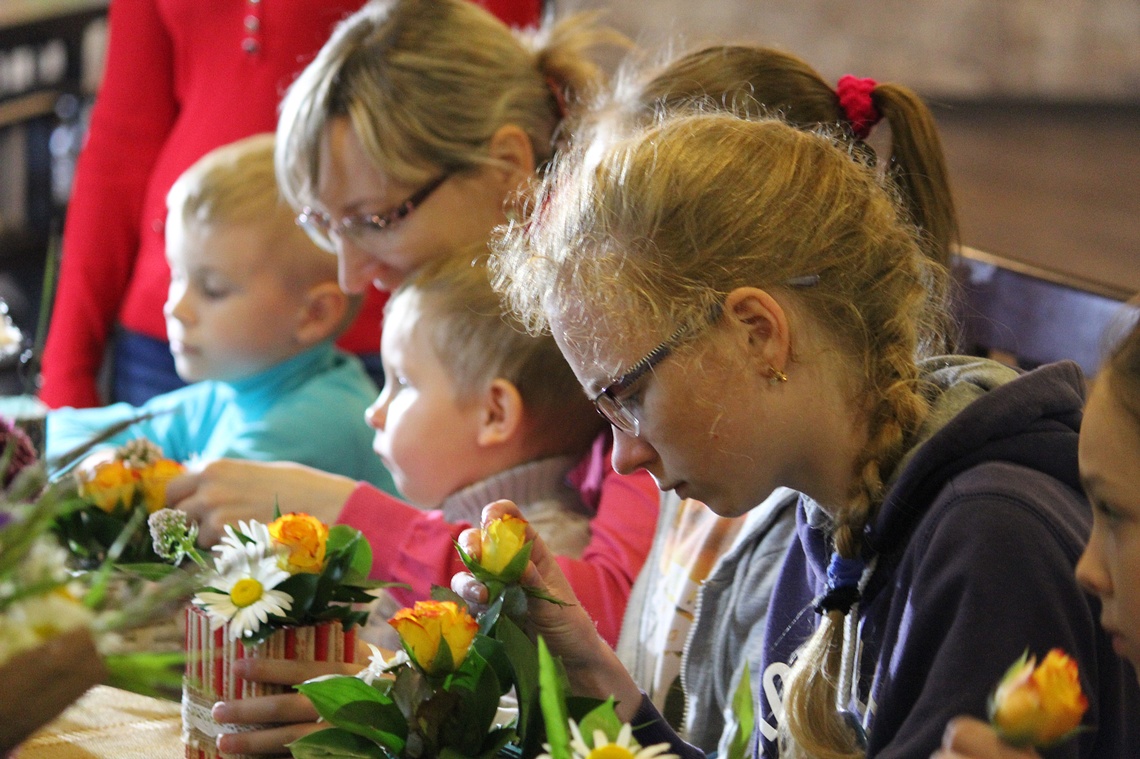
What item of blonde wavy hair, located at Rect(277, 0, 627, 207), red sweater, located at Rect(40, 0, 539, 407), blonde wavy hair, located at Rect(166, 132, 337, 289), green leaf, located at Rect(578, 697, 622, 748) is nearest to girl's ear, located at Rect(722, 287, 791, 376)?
green leaf, located at Rect(578, 697, 622, 748)

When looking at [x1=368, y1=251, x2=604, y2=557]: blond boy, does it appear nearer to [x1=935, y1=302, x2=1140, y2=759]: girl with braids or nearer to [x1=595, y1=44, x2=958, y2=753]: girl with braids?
[x1=595, y1=44, x2=958, y2=753]: girl with braids

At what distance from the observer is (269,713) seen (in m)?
1.00

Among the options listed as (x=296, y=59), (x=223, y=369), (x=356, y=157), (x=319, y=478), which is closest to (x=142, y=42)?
(x=296, y=59)

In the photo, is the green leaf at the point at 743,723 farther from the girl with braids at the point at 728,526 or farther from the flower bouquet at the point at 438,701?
the girl with braids at the point at 728,526

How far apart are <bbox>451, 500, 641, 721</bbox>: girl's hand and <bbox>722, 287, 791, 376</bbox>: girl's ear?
23 centimetres

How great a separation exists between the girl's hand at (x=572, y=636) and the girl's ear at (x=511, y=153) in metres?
0.76

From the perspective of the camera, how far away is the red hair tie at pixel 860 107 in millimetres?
1390

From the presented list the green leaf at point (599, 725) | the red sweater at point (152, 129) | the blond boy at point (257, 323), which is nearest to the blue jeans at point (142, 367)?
the red sweater at point (152, 129)

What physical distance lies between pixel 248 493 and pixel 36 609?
823 millimetres

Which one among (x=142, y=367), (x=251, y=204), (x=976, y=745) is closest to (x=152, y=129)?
(x=142, y=367)

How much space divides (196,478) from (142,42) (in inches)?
51.9

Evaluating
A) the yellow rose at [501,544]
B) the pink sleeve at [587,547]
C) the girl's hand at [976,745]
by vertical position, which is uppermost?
the girl's hand at [976,745]

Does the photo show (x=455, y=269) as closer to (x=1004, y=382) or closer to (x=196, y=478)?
(x=196, y=478)

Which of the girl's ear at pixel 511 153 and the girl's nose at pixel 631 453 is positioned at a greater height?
the girl's ear at pixel 511 153
